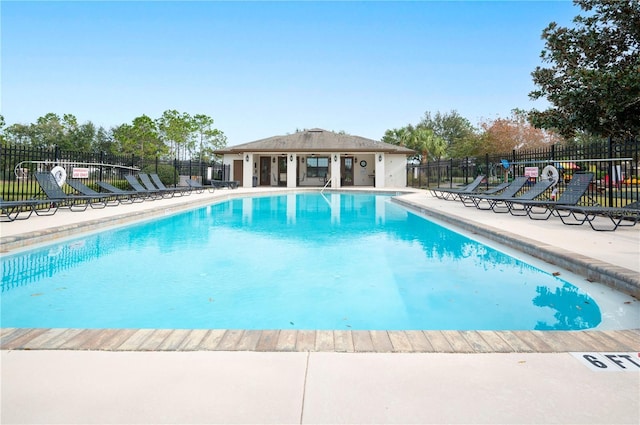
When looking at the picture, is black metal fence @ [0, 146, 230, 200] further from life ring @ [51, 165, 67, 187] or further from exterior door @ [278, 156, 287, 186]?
exterior door @ [278, 156, 287, 186]

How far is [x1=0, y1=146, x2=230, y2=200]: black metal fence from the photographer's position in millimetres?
10008

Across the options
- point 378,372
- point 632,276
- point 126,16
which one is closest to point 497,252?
point 632,276

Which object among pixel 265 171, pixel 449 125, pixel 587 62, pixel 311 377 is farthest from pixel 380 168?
pixel 449 125

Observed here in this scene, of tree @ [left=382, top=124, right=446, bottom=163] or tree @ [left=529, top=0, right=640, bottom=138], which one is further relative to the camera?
tree @ [left=382, top=124, right=446, bottom=163]

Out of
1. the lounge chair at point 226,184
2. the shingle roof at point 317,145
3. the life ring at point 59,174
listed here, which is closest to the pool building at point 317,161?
the shingle roof at point 317,145

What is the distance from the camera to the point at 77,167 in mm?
13070

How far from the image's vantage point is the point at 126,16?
1639 cm

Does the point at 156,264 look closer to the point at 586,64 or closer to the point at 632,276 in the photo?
the point at 632,276

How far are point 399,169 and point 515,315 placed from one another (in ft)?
83.7

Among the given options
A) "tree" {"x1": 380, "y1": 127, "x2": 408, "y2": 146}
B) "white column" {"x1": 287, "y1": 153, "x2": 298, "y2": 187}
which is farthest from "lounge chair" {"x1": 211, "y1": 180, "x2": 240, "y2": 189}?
"tree" {"x1": 380, "y1": 127, "x2": 408, "y2": 146}

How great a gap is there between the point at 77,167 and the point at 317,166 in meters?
20.1

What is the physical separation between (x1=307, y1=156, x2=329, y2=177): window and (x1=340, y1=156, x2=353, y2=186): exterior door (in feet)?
4.40

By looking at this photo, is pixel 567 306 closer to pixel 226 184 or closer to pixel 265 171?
pixel 226 184

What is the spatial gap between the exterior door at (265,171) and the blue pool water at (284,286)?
23.3 meters
